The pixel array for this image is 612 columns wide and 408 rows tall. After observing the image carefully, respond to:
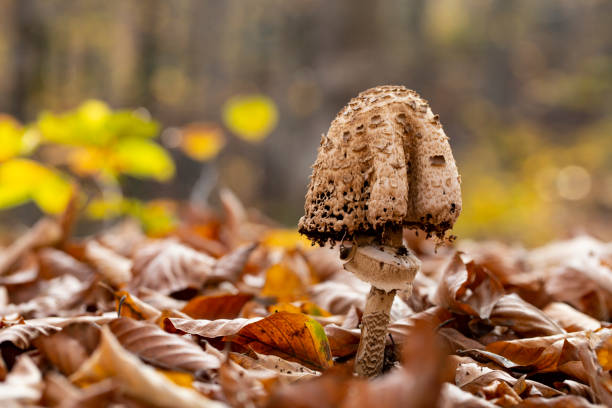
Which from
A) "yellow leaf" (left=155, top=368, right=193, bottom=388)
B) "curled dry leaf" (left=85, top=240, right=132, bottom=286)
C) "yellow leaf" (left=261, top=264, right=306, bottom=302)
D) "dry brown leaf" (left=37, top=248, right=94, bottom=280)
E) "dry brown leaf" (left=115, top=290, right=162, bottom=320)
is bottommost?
"dry brown leaf" (left=37, top=248, right=94, bottom=280)

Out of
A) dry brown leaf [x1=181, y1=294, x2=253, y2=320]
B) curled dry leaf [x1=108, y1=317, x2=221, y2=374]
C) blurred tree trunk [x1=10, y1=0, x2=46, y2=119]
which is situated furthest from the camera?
blurred tree trunk [x1=10, y1=0, x2=46, y2=119]

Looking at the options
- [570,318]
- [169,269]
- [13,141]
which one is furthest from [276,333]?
[13,141]

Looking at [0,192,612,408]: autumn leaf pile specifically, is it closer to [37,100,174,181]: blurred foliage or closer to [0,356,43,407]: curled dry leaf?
[0,356,43,407]: curled dry leaf

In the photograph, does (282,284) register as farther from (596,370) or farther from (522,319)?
(596,370)

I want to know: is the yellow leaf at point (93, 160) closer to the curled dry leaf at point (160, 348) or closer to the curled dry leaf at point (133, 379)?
the curled dry leaf at point (160, 348)

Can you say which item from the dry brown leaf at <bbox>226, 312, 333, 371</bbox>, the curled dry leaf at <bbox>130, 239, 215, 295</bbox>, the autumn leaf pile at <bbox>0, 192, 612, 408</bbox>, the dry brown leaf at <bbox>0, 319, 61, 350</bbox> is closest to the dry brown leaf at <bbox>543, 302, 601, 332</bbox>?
the autumn leaf pile at <bbox>0, 192, 612, 408</bbox>

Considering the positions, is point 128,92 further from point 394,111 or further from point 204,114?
point 394,111

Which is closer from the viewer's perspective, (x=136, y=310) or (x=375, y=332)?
(x=375, y=332)

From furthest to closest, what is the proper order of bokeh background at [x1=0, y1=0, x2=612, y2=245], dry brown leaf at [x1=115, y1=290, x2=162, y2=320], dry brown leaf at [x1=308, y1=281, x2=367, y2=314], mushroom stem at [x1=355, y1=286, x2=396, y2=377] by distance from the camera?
bokeh background at [x1=0, y1=0, x2=612, y2=245] < dry brown leaf at [x1=308, y1=281, x2=367, y2=314] < dry brown leaf at [x1=115, y1=290, x2=162, y2=320] < mushroom stem at [x1=355, y1=286, x2=396, y2=377]
